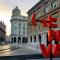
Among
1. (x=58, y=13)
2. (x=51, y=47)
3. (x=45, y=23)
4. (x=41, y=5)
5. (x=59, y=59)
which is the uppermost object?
(x=41, y=5)

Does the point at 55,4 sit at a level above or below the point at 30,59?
above

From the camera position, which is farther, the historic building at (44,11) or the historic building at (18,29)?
the historic building at (18,29)

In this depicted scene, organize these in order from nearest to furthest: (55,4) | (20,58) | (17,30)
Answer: (20,58)
(55,4)
(17,30)

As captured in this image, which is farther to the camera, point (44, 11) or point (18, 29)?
point (18, 29)

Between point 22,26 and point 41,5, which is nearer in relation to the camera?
point 41,5

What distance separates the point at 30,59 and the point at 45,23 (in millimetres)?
8772

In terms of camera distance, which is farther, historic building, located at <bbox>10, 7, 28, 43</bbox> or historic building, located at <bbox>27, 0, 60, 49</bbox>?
historic building, located at <bbox>10, 7, 28, 43</bbox>

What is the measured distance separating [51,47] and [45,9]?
147 ft

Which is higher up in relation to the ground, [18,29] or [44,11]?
[44,11]

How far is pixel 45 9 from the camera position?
50562 mm

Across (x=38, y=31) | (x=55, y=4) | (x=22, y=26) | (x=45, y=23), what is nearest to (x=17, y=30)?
(x=22, y=26)

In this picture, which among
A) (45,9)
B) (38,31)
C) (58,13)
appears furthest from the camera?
(38,31)

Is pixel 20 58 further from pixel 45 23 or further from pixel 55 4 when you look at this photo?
pixel 55 4

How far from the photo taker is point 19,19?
118750mm
